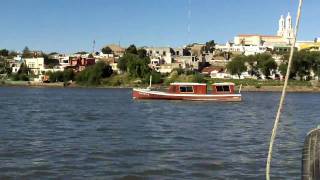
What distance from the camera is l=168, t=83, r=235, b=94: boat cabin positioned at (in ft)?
202

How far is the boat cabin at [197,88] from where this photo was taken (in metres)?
61.5

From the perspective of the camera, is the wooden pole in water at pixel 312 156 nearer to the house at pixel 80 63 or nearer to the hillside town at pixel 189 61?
the hillside town at pixel 189 61

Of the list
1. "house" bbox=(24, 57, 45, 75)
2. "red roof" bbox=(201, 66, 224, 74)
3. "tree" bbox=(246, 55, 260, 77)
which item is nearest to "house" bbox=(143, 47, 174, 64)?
"red roof" bbox=(201, 66, 224, 74)

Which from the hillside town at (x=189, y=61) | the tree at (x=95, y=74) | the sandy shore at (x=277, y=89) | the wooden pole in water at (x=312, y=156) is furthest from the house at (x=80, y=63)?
the wooden pole in water at (x=312, y=156)

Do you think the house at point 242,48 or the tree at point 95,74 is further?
the house at point 242,48

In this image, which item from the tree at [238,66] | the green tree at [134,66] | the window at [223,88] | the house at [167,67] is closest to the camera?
the window at [223,88]

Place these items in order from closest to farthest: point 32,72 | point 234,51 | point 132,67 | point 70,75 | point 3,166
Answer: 1. point 3,166
2. point 132,67
3. point 70,75
4. point 32,72
5. point 234,51

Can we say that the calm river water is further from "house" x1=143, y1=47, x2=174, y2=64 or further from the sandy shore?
"house" x1=143, y1=47, x2=174, y2=64

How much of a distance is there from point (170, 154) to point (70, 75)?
431 ft

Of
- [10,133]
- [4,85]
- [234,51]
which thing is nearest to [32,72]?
[4,85]

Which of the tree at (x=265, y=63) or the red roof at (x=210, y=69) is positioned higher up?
the tree at (x=265, y=63)

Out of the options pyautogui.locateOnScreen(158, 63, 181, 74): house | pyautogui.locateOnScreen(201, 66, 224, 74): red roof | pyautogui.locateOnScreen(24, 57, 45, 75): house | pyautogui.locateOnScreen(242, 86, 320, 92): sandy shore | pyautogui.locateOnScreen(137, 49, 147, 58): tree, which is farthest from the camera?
pyautogui.locateOnScreen(24, 57, 45, 75): house

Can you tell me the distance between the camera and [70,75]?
484 ft

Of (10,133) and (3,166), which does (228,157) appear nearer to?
(3,166)
